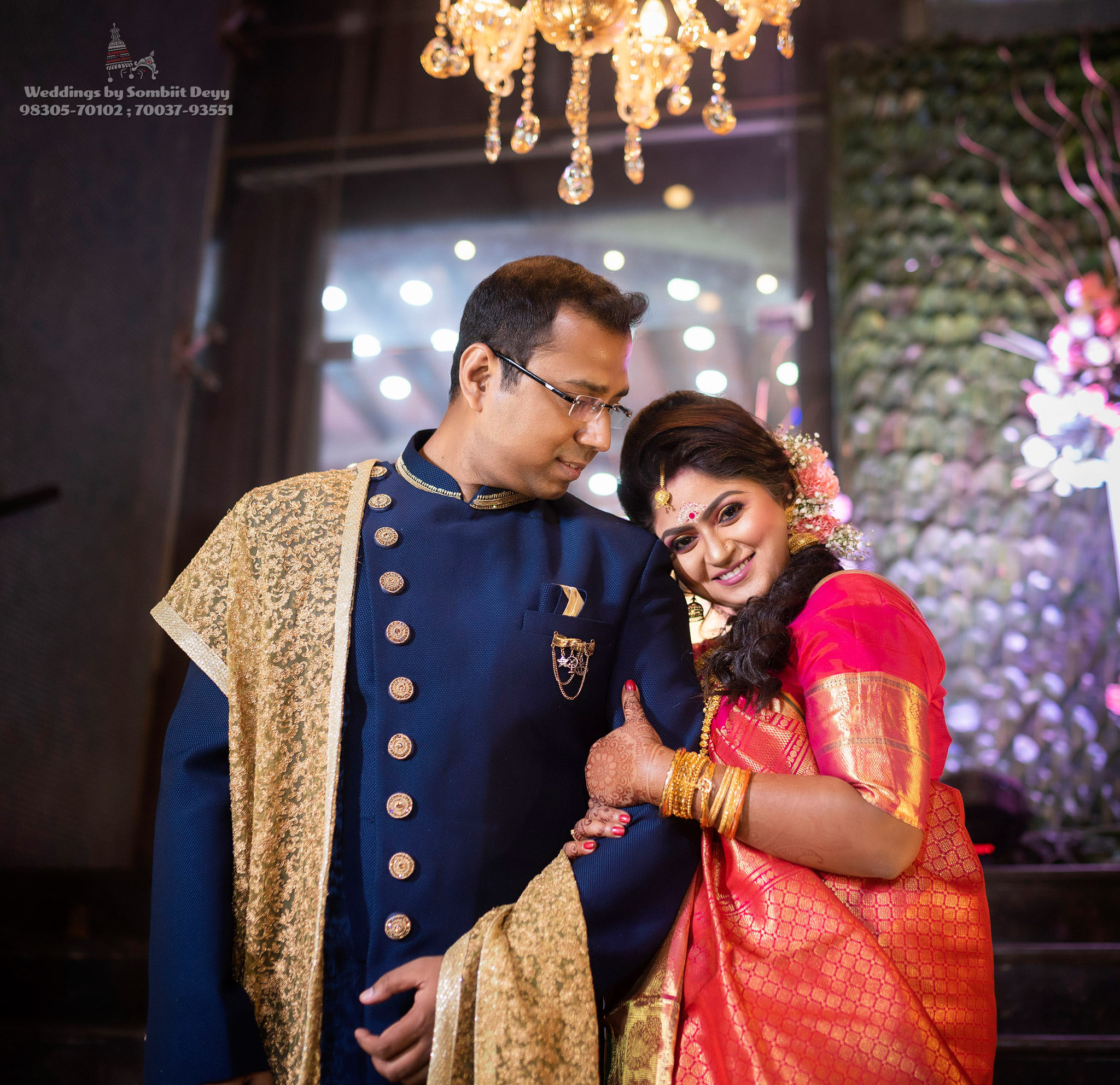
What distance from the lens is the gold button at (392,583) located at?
1500 millimetres

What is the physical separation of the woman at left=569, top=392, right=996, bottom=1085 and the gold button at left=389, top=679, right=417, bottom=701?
0.96 ft

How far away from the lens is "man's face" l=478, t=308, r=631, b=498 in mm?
1655

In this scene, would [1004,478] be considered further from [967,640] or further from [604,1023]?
[604,1023]

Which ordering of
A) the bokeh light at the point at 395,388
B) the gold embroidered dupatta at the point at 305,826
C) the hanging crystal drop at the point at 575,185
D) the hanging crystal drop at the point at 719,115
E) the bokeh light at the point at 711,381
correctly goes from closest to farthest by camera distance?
1. the gold embroidered dupatta at the point at 305,826
2. the hanging crystal drop at the point at 575,185
3. the hanging crystal drop at the point at 719,115
4. the bokeh light at the point at 711,381
5. the bokeh light at the point at 395,388

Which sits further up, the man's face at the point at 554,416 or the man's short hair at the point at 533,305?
the man's short hair at the point at 533,305

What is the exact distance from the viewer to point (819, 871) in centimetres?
147

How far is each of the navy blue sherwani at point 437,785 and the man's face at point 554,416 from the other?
114 millimetres

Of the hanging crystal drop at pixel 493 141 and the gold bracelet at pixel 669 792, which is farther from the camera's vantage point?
the hanging crystal drop at pixel 493 141

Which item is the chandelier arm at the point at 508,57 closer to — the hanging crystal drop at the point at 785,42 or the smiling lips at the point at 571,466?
the hanging crystal drop at the point at 785,42

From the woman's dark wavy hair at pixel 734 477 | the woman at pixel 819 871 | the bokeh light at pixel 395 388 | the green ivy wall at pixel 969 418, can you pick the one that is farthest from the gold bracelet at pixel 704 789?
the bokeh light at pixel 395 388

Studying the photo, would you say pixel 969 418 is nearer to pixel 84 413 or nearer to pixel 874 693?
pixel 874 693

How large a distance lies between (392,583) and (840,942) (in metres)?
0.82

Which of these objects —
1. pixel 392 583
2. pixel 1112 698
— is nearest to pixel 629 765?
pixel 392 583

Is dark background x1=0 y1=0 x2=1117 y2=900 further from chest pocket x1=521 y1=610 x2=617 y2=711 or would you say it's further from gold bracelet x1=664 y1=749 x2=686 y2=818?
gold bracelet x1=664 y1=749 x2=686 y2=818
